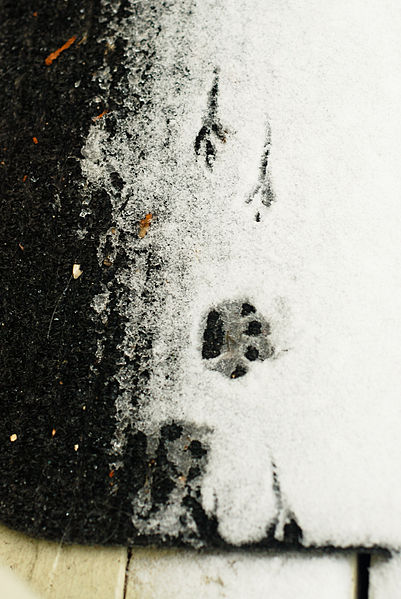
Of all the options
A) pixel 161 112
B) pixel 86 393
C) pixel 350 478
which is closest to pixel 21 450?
pixel 86 393

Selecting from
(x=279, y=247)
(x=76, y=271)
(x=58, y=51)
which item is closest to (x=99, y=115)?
(x=58, y=51)

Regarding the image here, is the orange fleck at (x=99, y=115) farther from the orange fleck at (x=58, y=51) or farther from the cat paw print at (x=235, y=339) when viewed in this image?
the cat paw print at (x=235, y=339)

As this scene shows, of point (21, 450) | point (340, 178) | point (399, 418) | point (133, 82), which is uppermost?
point (133, 82)

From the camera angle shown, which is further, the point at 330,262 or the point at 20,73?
the point at 20,73

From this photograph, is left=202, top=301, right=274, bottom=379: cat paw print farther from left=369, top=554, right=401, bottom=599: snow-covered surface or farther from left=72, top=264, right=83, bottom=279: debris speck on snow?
left=369, top=554, right=401, bottom=599: snow-covered surface

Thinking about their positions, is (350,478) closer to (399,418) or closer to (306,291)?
(399,418)

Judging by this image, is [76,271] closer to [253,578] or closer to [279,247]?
[279,247]

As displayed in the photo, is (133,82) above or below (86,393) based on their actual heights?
above
